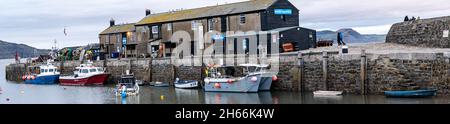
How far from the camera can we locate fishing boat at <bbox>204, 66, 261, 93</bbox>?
39562 millimetres

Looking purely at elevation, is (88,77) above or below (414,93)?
above

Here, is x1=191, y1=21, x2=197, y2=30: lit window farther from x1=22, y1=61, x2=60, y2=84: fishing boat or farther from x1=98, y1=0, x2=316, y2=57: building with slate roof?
x1=22, y1=61, x2=60, y2=84: fishing boat

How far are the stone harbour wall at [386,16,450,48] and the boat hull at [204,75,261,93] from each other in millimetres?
13079

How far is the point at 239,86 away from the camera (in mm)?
40156

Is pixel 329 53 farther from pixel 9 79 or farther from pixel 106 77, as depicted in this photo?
pixel 9 79

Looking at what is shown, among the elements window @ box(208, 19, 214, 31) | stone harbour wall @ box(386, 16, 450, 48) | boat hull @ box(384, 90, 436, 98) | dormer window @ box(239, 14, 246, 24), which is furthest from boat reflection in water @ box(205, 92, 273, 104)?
window @ box(208, 19, 214, 31)

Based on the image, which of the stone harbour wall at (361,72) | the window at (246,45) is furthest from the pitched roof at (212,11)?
the stone harbour wall at (361,72)

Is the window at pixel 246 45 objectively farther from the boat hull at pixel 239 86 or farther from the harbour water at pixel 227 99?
the boat hull at pixel 239 86

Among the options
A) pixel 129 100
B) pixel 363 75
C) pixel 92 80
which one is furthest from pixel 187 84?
pixel 363 75

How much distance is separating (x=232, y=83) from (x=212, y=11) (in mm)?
16903

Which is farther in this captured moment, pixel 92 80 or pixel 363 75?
pixel 92 80

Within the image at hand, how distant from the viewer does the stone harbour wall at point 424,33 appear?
3994 centimetres

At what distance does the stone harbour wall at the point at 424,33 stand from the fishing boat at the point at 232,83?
13.1 metres

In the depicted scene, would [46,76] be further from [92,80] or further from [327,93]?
[327,93]
